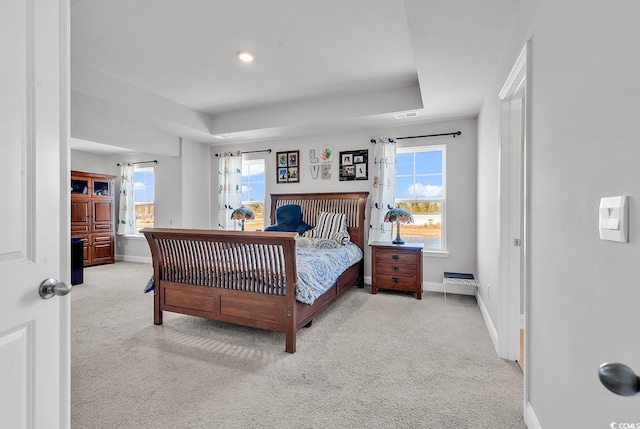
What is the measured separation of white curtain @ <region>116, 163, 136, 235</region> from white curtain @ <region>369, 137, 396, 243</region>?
5.45 m

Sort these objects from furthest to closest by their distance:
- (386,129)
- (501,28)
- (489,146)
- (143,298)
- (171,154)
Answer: (171,154) < (386,129) < (143,298) < (489,146) < (501,28)

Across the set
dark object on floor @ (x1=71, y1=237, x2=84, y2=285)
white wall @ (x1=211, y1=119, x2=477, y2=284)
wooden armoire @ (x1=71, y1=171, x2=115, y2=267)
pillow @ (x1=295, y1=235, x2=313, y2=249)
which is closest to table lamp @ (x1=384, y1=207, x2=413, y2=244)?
white wall @ (x1=211, y1=119, x2=477, y2=284)

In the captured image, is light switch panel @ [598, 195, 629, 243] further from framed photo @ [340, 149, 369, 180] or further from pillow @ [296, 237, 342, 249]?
framed photo @ [340, 149, 369, 180]

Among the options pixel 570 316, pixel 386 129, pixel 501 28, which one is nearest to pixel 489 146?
pixel 501 28

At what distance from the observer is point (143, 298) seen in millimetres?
4020

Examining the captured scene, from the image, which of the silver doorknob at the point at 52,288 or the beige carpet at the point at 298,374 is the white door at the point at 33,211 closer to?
the silver doorknob at the point at 52,288

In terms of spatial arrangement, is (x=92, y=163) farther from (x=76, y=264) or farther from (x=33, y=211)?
(x=33, y=211)

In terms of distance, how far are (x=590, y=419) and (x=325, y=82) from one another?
12.1ft

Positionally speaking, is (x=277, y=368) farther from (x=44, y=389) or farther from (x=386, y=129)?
(x=386, y=129)

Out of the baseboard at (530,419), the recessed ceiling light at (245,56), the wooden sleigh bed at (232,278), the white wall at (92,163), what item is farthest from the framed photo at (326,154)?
the white wall at (92,163)

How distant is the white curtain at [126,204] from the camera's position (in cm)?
669

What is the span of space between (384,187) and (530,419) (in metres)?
3.25

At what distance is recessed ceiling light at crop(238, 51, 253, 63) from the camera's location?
3055mm

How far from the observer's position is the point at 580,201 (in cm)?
108
